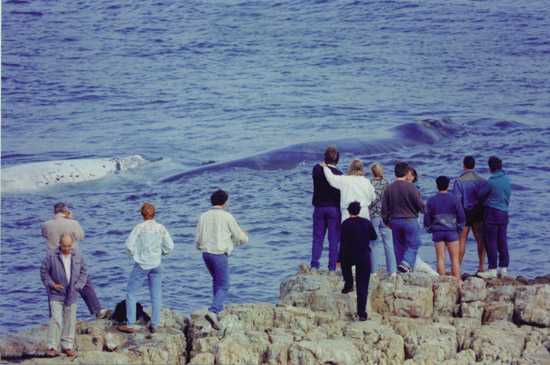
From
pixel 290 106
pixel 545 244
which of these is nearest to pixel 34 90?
Answer: pixel 290 106

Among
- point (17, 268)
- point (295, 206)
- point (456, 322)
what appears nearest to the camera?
point (456, 322)

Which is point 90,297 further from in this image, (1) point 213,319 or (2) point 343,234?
(2) point 343,234

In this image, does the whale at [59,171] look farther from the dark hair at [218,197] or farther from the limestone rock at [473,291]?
the limestone rock at [473,291]

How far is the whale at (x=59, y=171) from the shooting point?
1398 inches

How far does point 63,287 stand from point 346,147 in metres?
20.9

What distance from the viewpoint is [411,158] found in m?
37.1

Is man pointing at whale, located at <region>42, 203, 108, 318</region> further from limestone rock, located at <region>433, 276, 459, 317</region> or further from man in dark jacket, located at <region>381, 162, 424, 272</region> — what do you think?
limestone rock, located at <region>433, 276, 459, 317</region>

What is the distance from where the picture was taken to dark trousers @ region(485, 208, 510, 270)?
22.2 metres

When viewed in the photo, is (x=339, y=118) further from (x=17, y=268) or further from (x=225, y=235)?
(x=225, y=235)

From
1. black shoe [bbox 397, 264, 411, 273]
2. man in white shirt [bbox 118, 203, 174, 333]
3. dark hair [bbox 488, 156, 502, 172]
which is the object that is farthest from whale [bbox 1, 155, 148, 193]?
man in white shirt [bbox 118, 203, 174, 333]

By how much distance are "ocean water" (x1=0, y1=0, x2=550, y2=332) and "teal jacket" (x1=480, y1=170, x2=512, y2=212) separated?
4.56 m

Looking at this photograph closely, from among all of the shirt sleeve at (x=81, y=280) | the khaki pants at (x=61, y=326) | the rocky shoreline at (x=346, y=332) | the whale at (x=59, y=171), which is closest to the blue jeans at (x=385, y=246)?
the rocky shoreline at (x=346, y=332)

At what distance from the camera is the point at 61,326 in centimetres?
1853

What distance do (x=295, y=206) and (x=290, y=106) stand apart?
1334cm
